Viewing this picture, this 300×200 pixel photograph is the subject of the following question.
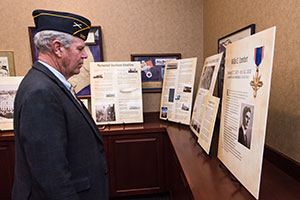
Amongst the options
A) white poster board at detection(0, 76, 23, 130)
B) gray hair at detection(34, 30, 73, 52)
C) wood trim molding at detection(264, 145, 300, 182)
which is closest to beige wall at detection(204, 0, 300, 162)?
wood trim molding at detection(264, 145, 300, 182)

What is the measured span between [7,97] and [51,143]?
1522 millimetres

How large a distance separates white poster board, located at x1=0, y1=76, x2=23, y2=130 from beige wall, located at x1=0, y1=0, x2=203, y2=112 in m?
0.47

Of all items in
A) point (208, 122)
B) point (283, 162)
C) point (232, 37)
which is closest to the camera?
point (283, 162)

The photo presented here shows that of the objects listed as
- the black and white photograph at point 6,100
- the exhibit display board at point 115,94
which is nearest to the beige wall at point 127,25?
the exhibit display board at point 115,94

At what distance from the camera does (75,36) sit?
3.26ft

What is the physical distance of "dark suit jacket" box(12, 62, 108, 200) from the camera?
0.79 metres

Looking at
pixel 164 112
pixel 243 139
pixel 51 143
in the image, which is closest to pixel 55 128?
pixel 51 143

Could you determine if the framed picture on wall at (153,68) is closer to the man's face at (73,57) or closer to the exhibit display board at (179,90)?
the exhibit display board at (179,90)

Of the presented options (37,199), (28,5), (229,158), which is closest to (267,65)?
(229,158)

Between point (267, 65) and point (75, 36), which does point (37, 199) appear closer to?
point (75, 36)

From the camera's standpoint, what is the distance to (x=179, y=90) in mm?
1958

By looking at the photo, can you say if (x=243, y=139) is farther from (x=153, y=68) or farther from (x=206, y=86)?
(x=153, y=68)

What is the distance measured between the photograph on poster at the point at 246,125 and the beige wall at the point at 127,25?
5.60 feet

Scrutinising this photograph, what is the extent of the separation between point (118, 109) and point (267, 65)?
61.8 inches
